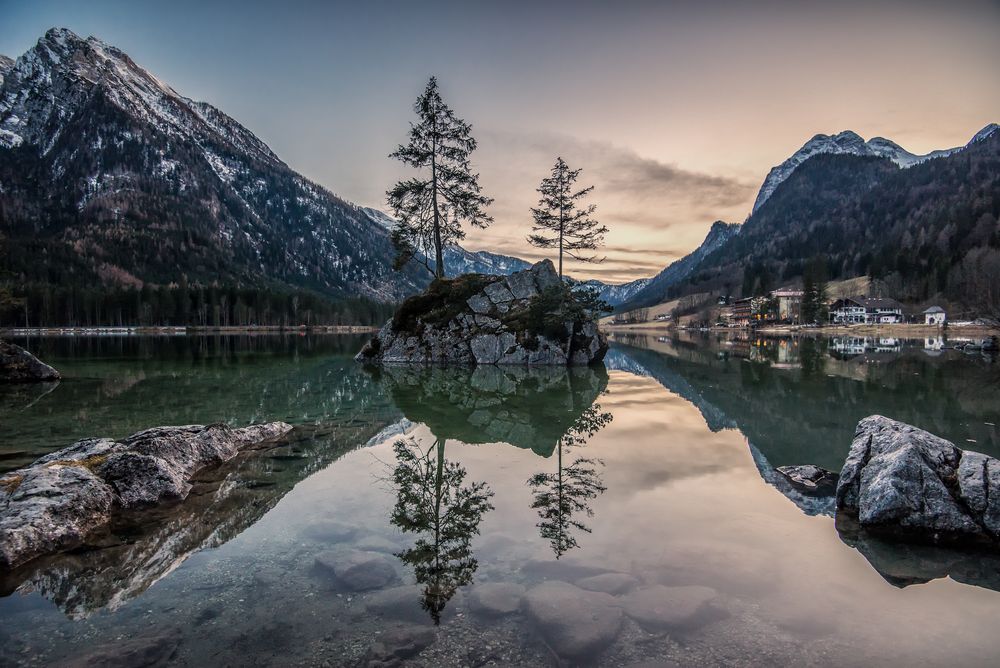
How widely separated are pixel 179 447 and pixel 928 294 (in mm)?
193725

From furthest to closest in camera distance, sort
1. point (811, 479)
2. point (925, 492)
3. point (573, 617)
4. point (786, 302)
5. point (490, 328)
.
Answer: point (786, 302)
point (490, 328)
point (811, 479)
point (925, 492)
point (573, 617)

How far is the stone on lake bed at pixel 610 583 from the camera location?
612 centimetres

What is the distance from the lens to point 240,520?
27.9 ft

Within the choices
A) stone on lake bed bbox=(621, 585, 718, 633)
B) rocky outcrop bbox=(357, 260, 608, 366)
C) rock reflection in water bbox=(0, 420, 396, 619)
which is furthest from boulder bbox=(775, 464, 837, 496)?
rocky outcrop bbox=(357, 260, 608, 366)

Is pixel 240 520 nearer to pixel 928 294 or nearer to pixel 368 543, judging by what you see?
pixel 368 543

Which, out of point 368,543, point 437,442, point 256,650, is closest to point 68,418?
point 437,442

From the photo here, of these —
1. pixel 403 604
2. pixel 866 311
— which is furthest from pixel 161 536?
pixel 866 311

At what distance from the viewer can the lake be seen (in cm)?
504

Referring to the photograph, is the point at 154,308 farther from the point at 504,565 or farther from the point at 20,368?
the point at 504,565

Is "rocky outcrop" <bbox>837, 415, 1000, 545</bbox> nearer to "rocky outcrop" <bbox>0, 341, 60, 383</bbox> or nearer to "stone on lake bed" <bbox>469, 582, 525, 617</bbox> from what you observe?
"stone on lake bed" <bbox>469, 582, 525, 617</bbox>

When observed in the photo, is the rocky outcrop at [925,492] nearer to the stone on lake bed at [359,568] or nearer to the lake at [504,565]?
the lake at [504,565]

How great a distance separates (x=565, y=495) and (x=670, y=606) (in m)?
3.80

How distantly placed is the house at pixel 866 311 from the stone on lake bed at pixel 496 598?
572 ft

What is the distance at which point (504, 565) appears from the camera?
6695 mm
